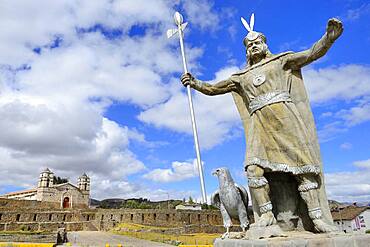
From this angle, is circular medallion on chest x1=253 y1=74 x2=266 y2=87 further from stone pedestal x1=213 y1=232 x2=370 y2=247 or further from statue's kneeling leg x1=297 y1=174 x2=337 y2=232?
stone pedestal x1=213 y1=232 x2=370 y2=247

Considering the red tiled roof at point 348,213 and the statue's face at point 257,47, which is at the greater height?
the statue's face at point 257,47

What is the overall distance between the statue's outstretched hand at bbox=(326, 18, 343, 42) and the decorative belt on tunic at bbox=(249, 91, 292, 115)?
2.84 feet

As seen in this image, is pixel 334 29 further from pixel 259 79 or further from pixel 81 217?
pixel 81 217

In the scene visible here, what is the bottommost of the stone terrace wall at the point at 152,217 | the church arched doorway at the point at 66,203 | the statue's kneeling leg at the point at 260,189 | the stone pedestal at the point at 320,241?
the stone pedestal at the point at 320,241

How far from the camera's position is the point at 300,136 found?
3.81 metres

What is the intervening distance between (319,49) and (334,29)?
33 centimetres

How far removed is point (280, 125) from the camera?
3.93 meters

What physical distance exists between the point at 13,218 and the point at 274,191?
48.4m

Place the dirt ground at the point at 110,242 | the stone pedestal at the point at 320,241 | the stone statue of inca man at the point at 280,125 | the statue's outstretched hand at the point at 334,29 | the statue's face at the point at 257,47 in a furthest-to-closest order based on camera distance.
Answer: the dirt ground at the point at 110,242 < the statue's face at the point at 257,47 < the stone statue of inca man at the point at 280,125 < the statue's outstretched hand at the point at 334,29 < the stone pedestal at the point at 320,241

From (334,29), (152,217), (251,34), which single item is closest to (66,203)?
(152,217)

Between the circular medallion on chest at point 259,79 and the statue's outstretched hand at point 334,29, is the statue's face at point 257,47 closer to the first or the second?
the circular medallion on chest at point 259,79

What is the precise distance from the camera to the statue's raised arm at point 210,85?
4652 mm

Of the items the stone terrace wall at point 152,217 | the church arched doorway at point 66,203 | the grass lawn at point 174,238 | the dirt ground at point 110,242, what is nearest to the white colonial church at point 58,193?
the church arched doorway at point 66,203

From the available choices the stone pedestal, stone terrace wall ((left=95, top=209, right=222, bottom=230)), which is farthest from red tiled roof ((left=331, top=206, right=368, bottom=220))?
the stone pedestal
